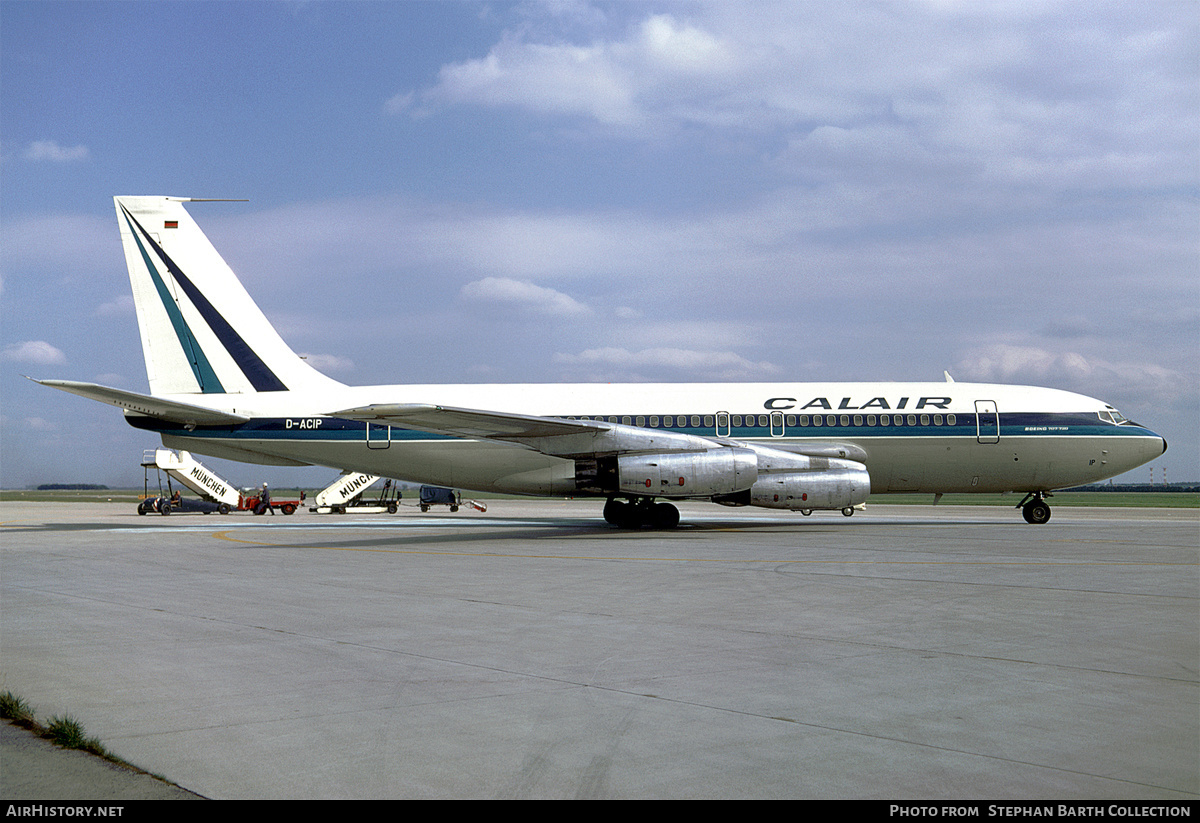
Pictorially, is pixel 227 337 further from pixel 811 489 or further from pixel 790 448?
pixel 811 489

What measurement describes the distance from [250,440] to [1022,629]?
73.0ft

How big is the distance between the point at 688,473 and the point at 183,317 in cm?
1560

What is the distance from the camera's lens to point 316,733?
17.5 ft

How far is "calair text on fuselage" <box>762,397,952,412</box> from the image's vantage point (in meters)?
26.5

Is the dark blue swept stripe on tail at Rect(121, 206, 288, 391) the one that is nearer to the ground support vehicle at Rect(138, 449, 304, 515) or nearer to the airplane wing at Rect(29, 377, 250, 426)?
the airplane wing at Rect(29, 377, 250, 426)

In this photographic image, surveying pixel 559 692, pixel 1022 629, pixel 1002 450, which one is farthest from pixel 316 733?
pixel 1002 450

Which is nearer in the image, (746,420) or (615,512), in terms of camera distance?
(746,420)

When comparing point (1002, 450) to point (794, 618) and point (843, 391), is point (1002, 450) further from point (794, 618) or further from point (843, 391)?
point (794, 618)

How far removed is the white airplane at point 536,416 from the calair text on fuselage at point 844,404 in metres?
0.04

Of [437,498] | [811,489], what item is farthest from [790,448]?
[437,498]

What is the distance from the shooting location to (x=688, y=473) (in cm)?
2338

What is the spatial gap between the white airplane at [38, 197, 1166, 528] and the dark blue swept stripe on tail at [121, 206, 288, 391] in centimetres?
4

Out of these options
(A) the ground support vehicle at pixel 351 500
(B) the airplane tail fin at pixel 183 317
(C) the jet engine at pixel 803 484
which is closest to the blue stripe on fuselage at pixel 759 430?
(B) the airplane tail fin at pixel 183 317

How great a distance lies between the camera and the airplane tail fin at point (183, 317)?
26.3 m
